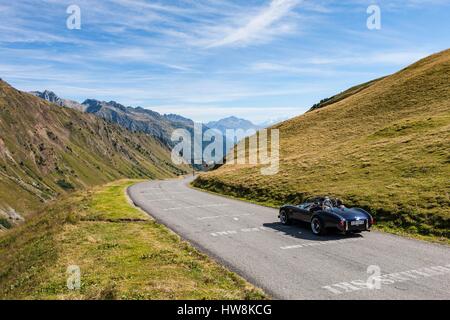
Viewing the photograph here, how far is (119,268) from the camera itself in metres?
14.6

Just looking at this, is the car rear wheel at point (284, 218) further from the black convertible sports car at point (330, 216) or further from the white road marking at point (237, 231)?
the white road marking at point (237, 231)

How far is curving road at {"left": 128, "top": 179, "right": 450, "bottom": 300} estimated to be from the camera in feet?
38.4

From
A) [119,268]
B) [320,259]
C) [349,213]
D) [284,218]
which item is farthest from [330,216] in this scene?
[119,268]

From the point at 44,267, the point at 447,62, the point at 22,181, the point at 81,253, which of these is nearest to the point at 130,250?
the point at 81,253

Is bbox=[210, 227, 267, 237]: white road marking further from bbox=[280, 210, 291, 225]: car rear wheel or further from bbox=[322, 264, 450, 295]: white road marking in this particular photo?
bbox=[322, 264, 450, 295]: white road marking

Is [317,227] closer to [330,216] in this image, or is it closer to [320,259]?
[330,216]

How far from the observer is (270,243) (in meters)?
18.2

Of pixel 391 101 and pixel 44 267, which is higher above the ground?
pixel 391 101

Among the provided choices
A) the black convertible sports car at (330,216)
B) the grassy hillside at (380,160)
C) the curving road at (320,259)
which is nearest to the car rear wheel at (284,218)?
the black convertible sports car at (330,216)

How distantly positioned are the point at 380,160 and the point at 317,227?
2031 centimetres

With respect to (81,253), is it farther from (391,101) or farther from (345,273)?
(391,101)

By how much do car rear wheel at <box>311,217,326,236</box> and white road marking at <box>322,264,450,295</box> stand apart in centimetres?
617

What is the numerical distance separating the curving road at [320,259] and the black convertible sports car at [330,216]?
542mm

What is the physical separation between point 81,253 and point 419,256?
13837 millimetres
